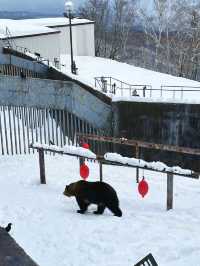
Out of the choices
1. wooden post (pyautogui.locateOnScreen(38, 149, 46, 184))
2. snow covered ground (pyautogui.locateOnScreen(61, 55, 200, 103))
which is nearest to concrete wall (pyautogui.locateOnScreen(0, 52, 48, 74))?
snow covered ground (pyautogui.locateOnScreen(61, 55, 200, 103))

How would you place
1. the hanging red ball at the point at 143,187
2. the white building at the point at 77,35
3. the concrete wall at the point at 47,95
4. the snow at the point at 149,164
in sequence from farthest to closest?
the white building at the point at 77,35
the concrete wall at the point at 47,95
the hanging red ball at the point at 143,187
the snow at the point at 149,164

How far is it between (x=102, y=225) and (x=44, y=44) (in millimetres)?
20418

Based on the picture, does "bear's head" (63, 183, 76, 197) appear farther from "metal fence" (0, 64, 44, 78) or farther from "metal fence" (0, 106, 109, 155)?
"metal fence" (0, 64, 44, 78)

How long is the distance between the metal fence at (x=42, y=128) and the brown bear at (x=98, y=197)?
5924 mm

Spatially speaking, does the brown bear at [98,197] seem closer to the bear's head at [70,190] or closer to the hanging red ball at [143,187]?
the bear's head at [70,190]

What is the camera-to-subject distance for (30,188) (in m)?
9.48

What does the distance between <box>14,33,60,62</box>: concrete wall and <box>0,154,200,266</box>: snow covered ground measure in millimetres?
16294

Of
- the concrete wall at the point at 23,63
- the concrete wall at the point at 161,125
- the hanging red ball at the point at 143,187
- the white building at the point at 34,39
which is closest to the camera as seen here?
the hanging red ball at the point at 143,187

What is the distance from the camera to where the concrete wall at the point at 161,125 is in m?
13.9

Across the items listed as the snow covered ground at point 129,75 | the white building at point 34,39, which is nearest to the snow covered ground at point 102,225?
the snow covered ground at point 129,75

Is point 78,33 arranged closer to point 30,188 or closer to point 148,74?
point 148,74

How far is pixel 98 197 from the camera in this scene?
7555 mm

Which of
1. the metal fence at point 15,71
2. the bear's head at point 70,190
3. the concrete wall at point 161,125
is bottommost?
the concrete wall at point 161,125

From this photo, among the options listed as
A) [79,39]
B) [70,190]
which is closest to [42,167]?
[70,190]
